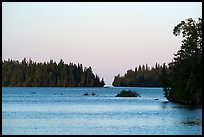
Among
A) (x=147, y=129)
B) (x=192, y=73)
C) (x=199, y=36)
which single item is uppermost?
(x=199, y=36)

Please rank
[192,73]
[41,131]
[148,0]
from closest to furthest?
[148,0] → [41,131] → [192,73]

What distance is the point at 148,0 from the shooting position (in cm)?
1728

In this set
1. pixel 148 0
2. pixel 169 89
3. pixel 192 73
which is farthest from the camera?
pixel 169 89

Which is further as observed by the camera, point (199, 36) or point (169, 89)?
point (169, 89)

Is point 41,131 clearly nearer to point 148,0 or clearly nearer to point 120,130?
point 120,130

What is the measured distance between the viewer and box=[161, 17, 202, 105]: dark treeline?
6919 centimetres

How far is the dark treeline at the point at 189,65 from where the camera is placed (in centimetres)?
6919

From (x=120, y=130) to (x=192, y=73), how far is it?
3230 cm

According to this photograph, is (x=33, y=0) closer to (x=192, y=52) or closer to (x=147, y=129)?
(x=147, y=129)

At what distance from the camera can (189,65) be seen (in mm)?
70250

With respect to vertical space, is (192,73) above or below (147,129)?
above

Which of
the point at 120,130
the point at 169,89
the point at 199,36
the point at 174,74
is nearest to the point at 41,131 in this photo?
the point at 120,130

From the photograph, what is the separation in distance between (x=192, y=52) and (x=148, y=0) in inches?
2243

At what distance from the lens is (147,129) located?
40.3 metres
